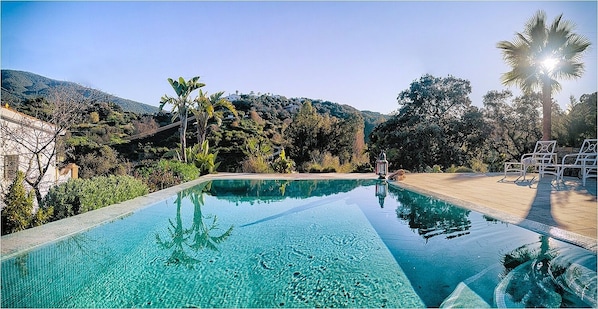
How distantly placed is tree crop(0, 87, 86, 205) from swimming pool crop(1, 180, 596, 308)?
1.76 meters

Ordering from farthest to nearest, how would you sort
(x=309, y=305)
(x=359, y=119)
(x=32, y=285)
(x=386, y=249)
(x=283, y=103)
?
(x=283, y=103) → (x=359, y=119) → (x=386, y=249) → (x=32, y=285) → (x=309, y=305)

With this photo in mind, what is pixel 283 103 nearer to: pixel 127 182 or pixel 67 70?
pixel 67 70

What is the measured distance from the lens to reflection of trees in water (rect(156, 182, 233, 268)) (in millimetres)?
→ 3279

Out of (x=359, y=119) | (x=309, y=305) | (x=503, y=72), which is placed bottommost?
(x=309, y=305)

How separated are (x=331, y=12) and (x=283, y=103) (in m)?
23.6

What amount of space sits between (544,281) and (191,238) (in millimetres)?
3726

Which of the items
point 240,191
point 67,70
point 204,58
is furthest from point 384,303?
point 204,58

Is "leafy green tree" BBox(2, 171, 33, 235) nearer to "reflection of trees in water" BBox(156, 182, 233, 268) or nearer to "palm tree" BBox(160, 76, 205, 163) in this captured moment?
"reflection of trees in water" BBox(156, 182, 233, 268)

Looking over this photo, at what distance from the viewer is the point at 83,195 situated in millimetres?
4754

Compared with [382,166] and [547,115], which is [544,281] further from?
[547,115]

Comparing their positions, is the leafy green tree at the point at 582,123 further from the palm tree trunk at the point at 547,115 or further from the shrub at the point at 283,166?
the shrub at the point at 283,166

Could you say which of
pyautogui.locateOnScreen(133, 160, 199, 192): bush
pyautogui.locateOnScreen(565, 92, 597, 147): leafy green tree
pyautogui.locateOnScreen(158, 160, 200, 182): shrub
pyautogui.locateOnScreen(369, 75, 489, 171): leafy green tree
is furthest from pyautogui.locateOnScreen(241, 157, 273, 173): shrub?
pyautogui.locateOnScreen(565, 92, 597, 147): leafy green tree

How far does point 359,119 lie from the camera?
16844 mm

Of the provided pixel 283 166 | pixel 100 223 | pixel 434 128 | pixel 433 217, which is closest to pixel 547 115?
pixel 434 128
